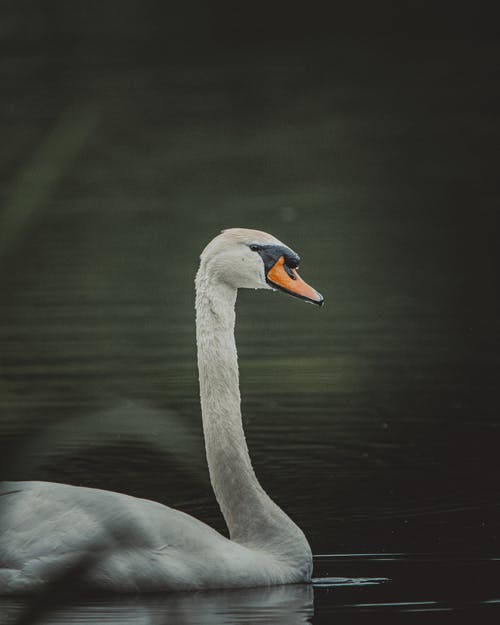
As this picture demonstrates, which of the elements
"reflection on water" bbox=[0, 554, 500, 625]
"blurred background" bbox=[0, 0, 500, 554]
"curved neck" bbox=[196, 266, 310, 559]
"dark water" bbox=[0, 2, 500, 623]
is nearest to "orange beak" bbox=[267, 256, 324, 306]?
"curved neck" bbox=[196, 266, 310, 559]

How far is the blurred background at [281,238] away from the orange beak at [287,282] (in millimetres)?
415

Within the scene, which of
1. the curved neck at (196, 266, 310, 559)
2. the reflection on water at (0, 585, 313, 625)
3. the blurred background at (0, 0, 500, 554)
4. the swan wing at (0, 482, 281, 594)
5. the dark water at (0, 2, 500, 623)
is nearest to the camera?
the reflection on water at (0, 585, 313, 625)

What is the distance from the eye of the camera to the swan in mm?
6309

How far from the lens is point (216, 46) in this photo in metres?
35.5

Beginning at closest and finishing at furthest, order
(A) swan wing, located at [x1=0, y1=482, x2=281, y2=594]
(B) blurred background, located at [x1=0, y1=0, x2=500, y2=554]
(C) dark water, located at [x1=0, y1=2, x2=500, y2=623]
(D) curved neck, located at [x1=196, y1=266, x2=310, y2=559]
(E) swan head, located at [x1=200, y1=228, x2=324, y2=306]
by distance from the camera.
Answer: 1. (A) swan wing, located at [x1=0, y1=482, x2=281, y2=594]
2. (C) dark water, located at [x1=0, y1=2, x2=500, y2=623]
3. (D) curved neck, located at [x1=196, y1=266, x2=310, y2=559]
4. (E) swan head, located at [x1=200, y1=228, x2=324, y2=306]
5. (B) blurred background, located at [x1=0, y1=0, x2=500, y2=554]

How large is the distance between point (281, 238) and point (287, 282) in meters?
10.2

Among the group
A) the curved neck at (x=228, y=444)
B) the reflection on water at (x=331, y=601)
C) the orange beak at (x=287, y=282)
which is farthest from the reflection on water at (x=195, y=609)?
the orange beak at (x=287, y=282)

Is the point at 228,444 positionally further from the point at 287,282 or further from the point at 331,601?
the point at 331,601

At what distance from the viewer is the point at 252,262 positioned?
281 inches

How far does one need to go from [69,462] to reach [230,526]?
7.51 feet

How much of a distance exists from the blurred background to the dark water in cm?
3

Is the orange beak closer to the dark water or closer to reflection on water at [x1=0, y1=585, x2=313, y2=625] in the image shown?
the dark water

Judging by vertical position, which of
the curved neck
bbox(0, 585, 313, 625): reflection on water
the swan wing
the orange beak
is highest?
the orange beak

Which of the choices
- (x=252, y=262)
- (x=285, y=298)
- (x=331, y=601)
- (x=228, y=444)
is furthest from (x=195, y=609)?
(x=285, y=298)
